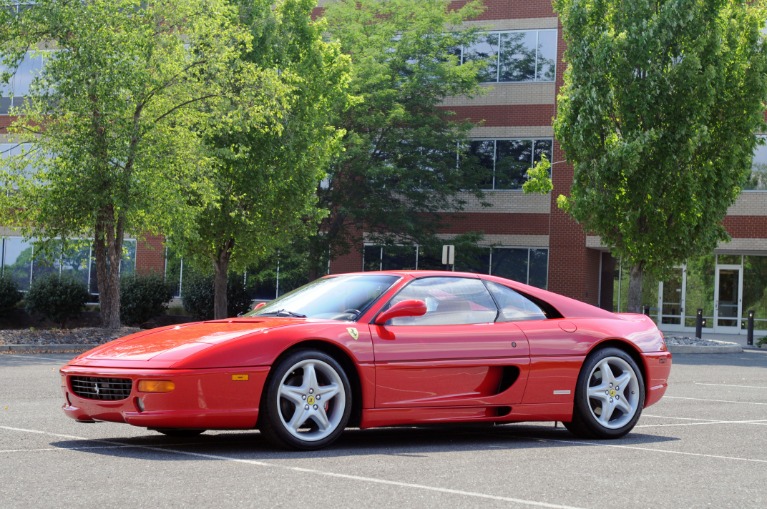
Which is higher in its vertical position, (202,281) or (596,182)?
(596,182)

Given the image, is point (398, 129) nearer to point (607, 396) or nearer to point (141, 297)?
point (141, 297)

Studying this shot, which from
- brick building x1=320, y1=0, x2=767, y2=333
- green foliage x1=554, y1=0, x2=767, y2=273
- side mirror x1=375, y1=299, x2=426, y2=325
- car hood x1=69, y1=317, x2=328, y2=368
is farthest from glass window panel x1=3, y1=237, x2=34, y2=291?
side mirror x1=375, y1=299, x2=426, y2=325

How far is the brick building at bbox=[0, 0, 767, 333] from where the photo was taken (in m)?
38.8

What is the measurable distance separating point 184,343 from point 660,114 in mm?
22314

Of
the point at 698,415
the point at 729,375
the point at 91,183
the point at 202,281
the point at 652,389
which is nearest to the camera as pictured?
the point at 652,389

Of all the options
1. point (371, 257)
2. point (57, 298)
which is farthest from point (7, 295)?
point (371, 257)

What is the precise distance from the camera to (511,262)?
39.3 metres

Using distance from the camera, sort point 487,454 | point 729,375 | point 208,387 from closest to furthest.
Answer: point 208,387 < point 487,454 < point 729,375

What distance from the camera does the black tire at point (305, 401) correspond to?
280 inches

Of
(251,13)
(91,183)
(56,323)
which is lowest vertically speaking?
(56,323)

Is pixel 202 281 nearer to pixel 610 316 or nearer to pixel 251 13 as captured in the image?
pixel 251 13

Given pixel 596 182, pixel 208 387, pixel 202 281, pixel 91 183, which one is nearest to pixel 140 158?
pixel 91 183

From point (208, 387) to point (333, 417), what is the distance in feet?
2.93

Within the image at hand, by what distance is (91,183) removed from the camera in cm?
2311
